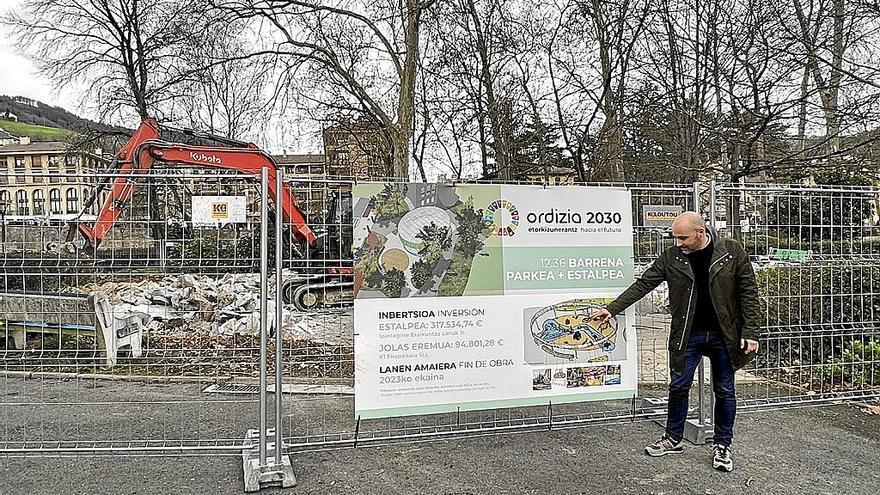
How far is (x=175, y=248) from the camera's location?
467 cm

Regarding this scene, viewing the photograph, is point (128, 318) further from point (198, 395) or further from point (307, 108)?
point (307, 108)

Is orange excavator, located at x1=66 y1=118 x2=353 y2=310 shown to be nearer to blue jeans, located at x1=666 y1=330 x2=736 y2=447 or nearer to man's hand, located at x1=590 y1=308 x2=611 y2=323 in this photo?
man's hand, located at x1=590 y1=308 x2=611 y2=323

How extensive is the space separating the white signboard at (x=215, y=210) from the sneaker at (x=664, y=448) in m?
3.36

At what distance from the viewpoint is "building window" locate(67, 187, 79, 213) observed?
16.3 ft

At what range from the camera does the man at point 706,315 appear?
4.43 meters

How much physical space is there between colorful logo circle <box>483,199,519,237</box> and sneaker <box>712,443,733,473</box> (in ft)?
6.85

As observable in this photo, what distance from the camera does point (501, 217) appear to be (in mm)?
4688

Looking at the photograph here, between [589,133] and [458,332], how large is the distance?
8.93 meters

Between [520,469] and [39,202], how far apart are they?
4021mm

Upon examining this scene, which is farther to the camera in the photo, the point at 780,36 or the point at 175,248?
the point at 780,36

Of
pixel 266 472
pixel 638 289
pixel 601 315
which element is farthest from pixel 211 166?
pixel 638 289

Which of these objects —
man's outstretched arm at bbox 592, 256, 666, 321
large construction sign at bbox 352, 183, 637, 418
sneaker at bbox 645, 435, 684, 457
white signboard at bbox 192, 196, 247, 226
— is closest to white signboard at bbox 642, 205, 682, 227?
large construction sign at bbox 352, 183, 637, 418

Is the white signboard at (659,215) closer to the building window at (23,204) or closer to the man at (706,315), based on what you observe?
the man at (706,315)

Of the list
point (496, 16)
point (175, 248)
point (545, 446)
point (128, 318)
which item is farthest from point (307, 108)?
point (545, 446)
